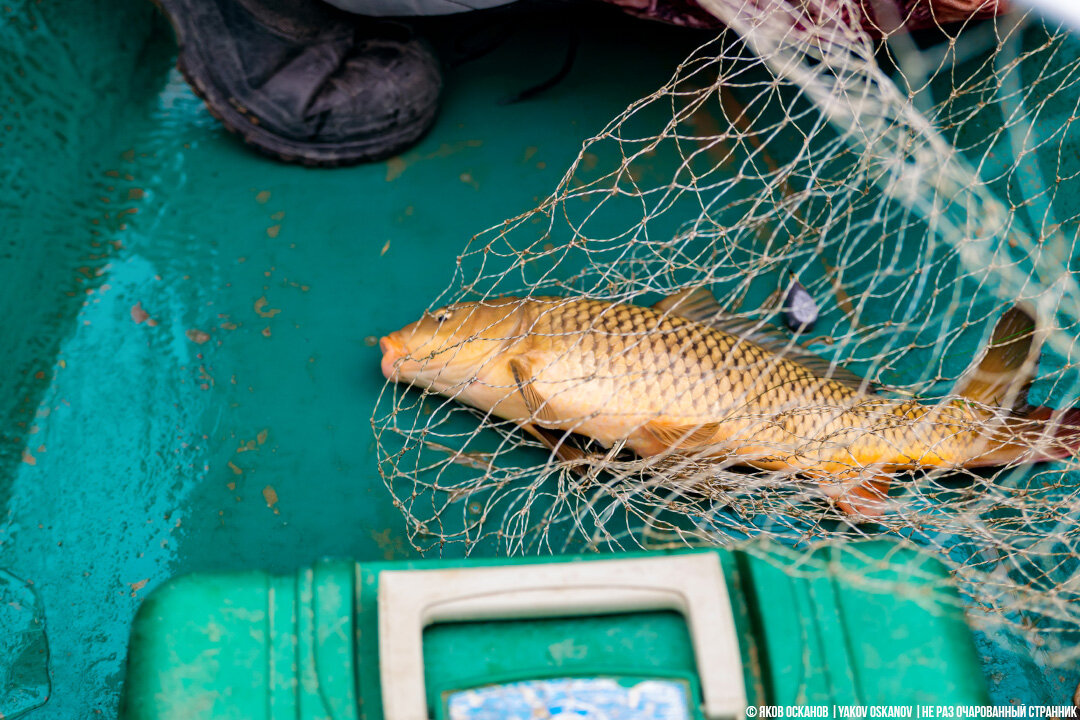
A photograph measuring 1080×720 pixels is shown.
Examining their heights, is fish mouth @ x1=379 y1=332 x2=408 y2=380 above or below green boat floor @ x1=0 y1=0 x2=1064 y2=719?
above

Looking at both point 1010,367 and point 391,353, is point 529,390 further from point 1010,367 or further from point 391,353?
point 1010,367

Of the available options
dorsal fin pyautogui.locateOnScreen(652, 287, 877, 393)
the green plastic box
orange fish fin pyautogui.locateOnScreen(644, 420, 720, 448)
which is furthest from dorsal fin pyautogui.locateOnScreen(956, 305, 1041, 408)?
the green plastic box

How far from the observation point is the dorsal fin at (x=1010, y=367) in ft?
5.35

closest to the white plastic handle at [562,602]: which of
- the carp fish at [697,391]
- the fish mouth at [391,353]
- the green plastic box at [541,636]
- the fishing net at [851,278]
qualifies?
the green plastic box at [541,636]

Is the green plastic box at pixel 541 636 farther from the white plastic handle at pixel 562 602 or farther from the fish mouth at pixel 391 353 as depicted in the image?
the fish mouth at pixel 391 353

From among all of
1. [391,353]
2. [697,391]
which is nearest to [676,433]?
[697,391]

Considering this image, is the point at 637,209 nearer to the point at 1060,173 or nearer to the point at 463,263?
the point at 463,263

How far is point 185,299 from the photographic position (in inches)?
73.9

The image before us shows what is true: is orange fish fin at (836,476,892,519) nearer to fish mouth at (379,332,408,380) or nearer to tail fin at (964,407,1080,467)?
tail fin at (964,407,1080,467)

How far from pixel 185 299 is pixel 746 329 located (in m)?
1.30

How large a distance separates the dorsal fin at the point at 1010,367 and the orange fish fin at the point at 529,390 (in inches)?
33.2

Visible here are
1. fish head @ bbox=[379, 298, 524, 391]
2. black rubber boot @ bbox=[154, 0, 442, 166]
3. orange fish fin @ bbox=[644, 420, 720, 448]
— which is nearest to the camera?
orange fish fin @ bbox=[644, 420, 720, 448]

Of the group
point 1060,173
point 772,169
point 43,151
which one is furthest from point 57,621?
point 1060,173

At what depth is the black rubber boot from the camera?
1902 millimetres
